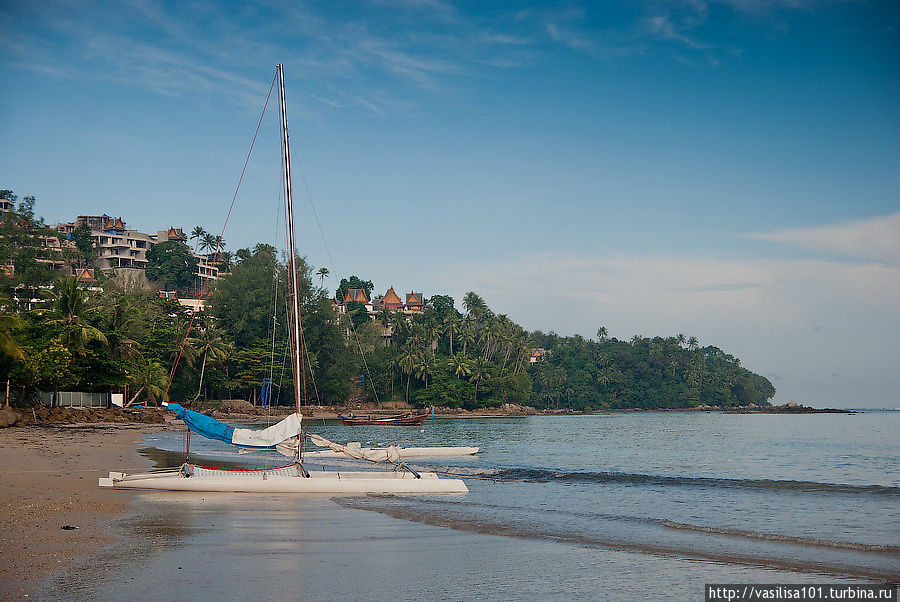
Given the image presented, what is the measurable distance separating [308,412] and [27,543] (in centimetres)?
7700

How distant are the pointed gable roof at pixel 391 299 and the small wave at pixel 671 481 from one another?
122m

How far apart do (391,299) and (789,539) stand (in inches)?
5478

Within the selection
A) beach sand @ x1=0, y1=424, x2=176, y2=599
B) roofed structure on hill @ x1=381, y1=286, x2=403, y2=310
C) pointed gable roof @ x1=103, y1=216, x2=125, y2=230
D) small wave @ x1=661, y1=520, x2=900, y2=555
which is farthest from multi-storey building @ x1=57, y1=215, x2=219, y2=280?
small wave @ x1=661, y1=520, x2=900, y2=555

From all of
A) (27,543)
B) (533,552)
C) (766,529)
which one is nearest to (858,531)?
(766,529)

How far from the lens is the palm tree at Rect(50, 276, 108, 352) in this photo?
2037 inches

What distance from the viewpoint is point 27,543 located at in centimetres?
984

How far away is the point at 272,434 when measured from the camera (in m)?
18.1

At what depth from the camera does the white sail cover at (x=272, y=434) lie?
58.9ft

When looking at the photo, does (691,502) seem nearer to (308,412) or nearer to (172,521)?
(172,521)

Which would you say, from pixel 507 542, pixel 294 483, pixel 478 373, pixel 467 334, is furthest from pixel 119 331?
pixel 467 334

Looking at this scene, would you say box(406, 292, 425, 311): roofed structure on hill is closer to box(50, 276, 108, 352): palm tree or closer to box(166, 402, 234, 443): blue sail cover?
box(50, 276, 108, 352): palm tree

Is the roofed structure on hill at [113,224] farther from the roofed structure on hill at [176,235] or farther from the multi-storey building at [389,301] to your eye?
the multi-storey building at [389,301]

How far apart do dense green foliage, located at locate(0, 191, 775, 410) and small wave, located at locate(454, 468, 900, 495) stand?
1214 centimetres

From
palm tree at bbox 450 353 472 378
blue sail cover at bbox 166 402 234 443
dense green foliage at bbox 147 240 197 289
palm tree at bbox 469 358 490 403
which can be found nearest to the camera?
blue sail cover at bbox 166 402 234 443
